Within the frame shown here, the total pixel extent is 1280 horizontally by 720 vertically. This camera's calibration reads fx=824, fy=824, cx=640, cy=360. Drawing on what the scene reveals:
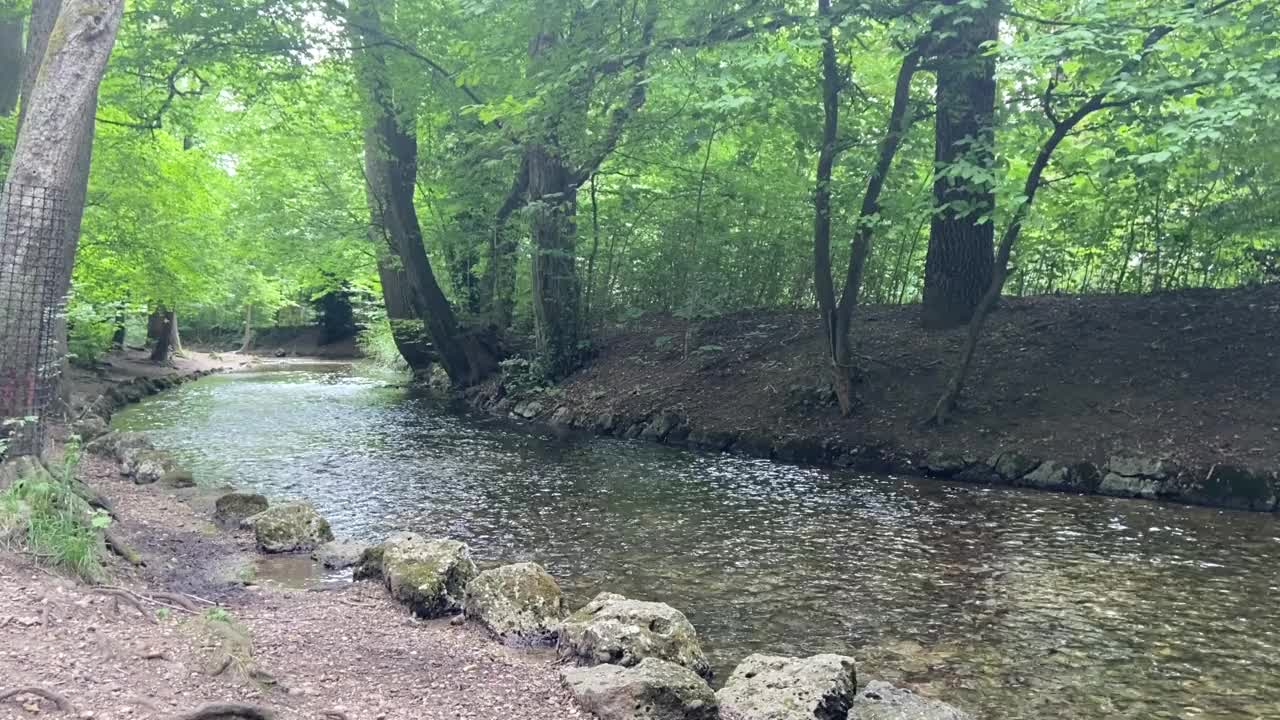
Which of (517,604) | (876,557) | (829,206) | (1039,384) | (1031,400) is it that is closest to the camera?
(517,604)

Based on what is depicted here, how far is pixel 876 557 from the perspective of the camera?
6.35 m

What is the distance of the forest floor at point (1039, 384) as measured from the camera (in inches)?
343

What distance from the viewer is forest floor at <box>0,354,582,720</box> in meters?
3.07

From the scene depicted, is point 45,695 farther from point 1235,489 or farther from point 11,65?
Result: point 11,65

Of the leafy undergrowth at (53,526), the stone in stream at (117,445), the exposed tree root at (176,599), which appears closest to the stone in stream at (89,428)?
the stone in stream at (117,445)

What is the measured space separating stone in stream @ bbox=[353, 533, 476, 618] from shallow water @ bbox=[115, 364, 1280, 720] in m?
0.79

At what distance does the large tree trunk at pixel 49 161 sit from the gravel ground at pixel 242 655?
6.24ft

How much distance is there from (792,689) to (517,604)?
1795mm

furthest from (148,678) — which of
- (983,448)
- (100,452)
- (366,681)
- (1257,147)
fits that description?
(1257,147)

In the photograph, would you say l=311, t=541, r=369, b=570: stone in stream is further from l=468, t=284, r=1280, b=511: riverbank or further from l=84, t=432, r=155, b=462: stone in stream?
l=468, t=284, r=1280, b=511: riverbank

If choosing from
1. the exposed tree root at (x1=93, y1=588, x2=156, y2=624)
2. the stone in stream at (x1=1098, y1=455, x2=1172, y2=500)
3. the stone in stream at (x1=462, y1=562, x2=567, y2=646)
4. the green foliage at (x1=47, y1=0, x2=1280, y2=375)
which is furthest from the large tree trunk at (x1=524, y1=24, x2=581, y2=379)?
the exposed tree root at (x1=93, y1=588, x2=156, y2=624)

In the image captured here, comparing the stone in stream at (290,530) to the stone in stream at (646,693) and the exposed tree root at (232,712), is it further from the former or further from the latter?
the exposed tree root at (232,712)

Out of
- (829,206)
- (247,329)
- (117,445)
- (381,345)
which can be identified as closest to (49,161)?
(117,445)

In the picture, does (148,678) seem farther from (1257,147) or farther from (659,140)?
(659,140)
